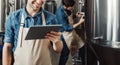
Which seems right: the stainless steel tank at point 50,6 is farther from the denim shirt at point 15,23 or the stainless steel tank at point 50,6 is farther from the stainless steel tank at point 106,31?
the denim shirt at point 15,23

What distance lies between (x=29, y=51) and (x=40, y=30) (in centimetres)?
28

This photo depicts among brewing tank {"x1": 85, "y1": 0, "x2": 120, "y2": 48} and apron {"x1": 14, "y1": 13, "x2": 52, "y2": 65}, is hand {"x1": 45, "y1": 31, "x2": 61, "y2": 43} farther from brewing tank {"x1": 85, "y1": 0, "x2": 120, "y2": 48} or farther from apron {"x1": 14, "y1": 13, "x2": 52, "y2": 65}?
brewing tank {"x1": 85, "y1": 0, "x2": 120, "y2": 48}

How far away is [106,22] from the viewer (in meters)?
1.66

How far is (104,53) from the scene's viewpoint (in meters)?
1.70

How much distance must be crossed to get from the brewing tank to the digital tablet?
0.41 meters

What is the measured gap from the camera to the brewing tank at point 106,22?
1.62m

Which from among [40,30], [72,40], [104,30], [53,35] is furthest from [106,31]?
[72,40]

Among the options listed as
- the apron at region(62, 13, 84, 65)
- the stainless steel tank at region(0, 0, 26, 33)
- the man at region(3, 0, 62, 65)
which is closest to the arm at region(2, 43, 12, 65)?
the man at region(3, 0, 62, 65)

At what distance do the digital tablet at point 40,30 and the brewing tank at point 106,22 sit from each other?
1.34 feet

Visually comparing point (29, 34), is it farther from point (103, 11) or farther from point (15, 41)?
point (103, 11)

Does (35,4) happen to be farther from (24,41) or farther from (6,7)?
(6,7)

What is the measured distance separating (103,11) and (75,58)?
78.5 inches

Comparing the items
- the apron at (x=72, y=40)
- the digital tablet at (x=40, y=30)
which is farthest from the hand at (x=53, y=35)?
the apron at (x=72, y=40)

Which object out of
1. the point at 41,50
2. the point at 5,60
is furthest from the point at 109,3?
the point at 5,60
